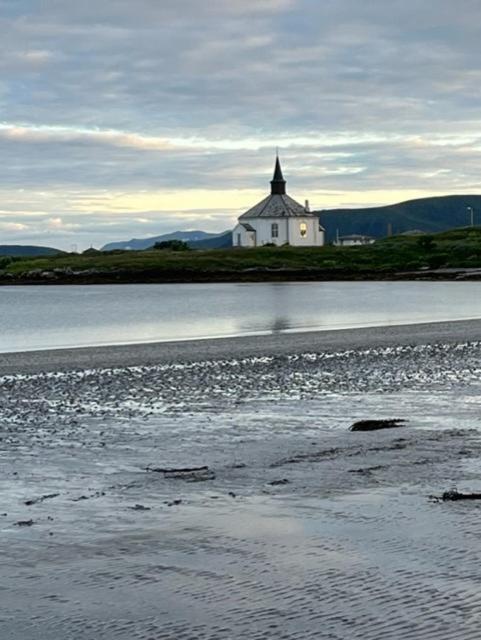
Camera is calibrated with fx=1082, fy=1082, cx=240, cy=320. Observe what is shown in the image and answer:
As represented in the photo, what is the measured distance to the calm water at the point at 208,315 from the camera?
46906mm

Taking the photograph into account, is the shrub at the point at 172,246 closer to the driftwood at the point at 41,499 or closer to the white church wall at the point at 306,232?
the white church wall at the point at 306,232

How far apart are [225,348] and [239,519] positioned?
981 inches

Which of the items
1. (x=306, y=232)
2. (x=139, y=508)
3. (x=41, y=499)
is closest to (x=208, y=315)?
(x=41, y=499)

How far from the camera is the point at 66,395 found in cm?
2106

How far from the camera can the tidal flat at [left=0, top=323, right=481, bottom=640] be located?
6.95 m

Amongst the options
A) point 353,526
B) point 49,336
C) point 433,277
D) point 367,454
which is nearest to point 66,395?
point 367,454

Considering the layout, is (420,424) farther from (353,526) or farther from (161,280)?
(161,280)

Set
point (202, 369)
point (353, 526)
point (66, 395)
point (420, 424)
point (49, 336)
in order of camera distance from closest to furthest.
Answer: point (353, 526)
point (420, 424)
point (66, 395)
point (202, 369)
point (49, 336)

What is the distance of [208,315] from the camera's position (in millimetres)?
62750

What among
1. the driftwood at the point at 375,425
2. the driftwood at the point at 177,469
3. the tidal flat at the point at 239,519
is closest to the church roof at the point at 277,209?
the tidal flat at the point at 239,519

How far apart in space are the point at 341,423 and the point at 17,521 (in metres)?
7.33

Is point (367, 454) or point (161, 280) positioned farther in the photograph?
point (161, 280)

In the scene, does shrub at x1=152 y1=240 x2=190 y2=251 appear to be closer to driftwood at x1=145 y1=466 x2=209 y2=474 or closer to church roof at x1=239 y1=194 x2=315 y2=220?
church roof at x1=239 y1=194 x2=315 y2=220


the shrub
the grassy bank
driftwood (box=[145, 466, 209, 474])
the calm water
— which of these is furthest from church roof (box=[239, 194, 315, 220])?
driftwood (box=[145, 466, 209, 474])
